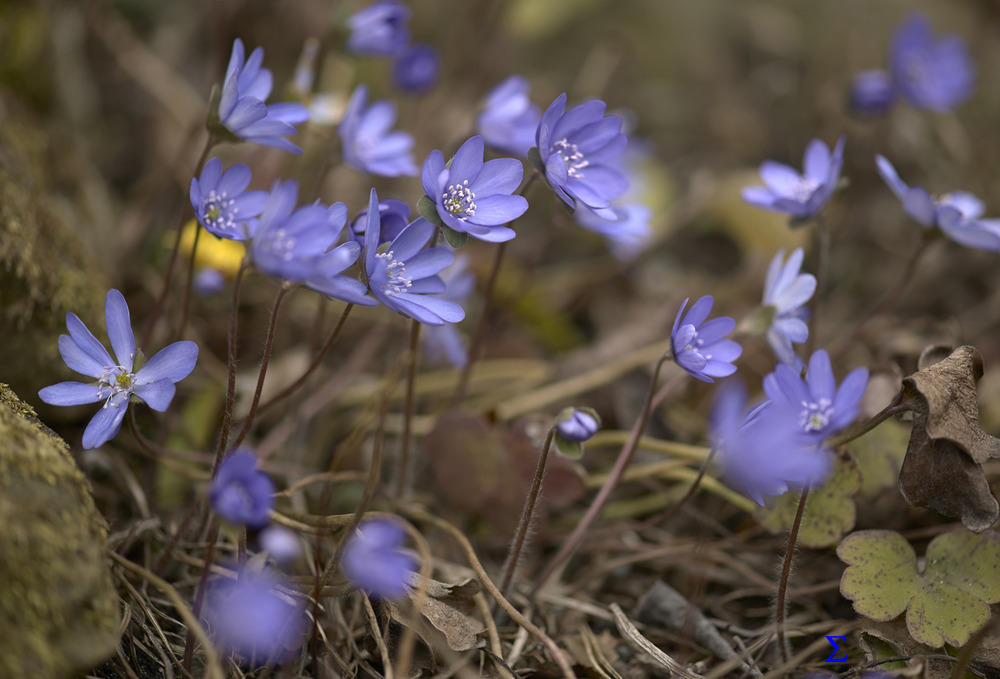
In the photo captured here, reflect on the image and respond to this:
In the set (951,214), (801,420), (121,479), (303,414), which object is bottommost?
(303,414)

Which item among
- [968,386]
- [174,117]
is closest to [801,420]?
[968,386]

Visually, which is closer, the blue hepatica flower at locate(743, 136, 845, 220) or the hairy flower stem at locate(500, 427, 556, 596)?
the hairy flower stem at locate(500, 427, 556, 596)

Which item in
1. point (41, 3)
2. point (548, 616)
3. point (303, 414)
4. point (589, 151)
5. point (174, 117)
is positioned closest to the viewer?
point (589, 151)

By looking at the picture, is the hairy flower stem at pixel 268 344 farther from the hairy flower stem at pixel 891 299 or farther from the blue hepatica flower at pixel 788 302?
the hairy flower stem at pixel 891 299

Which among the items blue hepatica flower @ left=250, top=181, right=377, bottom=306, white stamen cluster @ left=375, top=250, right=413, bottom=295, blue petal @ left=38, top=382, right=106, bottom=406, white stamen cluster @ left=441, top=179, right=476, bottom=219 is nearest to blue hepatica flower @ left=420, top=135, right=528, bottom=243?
white stamen cluster @ left=441, top=179, right=476, bottom=219

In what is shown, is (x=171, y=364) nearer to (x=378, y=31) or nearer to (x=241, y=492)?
(x=241, y=492)

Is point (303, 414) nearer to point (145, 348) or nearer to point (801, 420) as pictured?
point (145, 348)

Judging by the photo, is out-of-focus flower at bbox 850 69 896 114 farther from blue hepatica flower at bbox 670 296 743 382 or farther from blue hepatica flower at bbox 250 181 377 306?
blue hepatica flower at bbox 250 181 377 306
